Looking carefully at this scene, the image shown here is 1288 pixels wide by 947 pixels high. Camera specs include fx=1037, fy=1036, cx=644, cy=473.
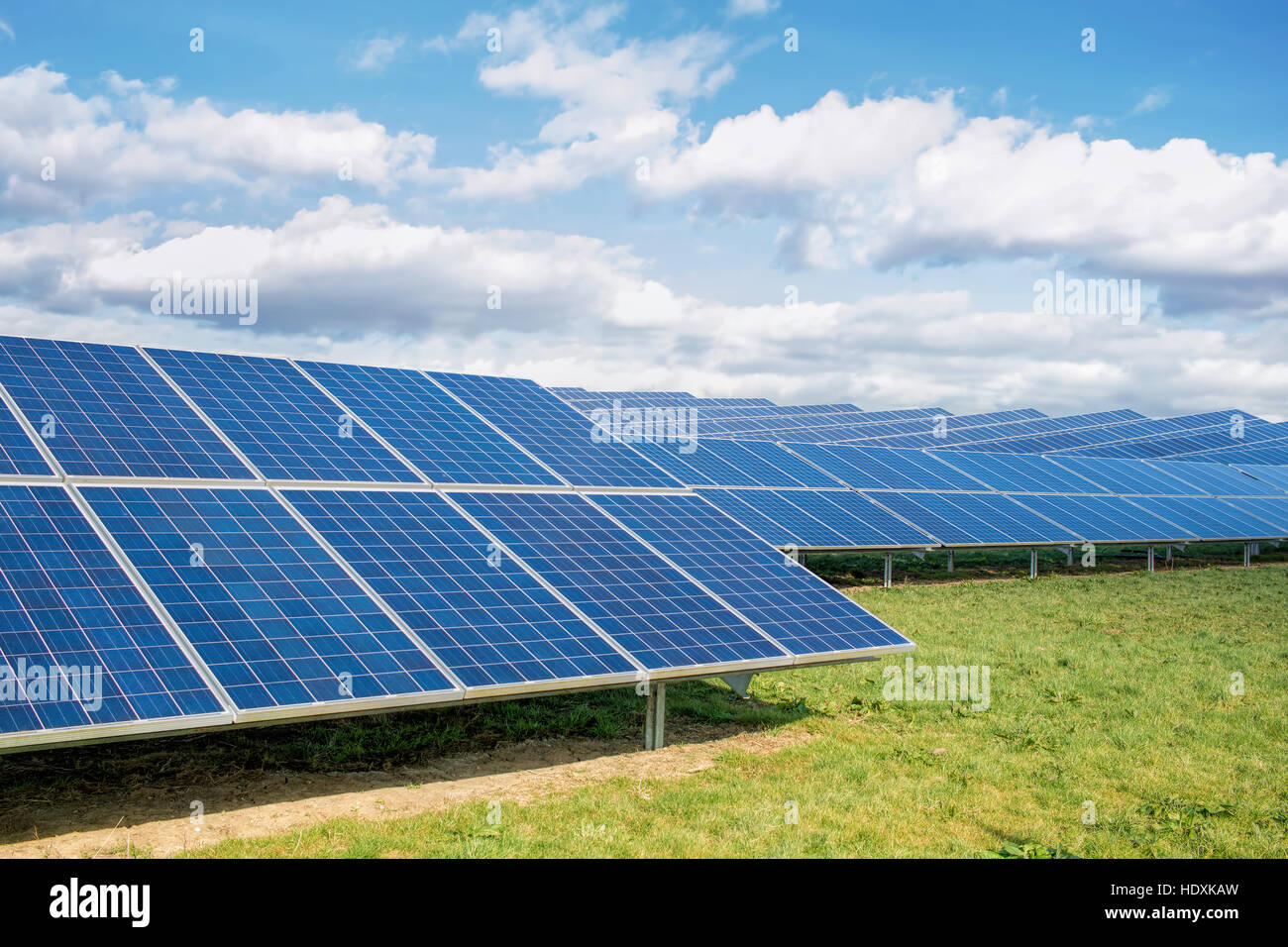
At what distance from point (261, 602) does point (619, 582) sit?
5.11 m

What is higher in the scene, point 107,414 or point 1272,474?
point 107,414

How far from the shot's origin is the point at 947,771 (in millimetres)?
13992

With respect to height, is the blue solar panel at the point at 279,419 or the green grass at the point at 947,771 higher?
the blue solar panel at the point at 279,419

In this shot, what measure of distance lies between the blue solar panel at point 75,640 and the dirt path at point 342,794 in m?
1.65

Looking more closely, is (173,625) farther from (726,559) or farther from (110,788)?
(726,559)

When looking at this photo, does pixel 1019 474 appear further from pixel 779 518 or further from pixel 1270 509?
pixel 779 518

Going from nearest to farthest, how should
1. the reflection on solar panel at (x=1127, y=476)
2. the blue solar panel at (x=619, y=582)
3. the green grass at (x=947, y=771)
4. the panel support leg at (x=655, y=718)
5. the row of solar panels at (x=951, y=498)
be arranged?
the green grass at (x=947, y=771) → the blue solar panel at (x=619, y=582) → the panel support leg at (x=655, y=718) → the row of solar panels at (x=951, y=498) → the reflection on solar panel at (x=1127, y=476)

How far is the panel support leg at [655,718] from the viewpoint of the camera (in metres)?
14.6

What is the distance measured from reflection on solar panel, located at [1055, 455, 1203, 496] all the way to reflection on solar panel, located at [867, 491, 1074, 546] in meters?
10.2

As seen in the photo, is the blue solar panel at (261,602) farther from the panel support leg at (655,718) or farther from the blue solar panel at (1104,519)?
the blue solar panel at (1104,519)

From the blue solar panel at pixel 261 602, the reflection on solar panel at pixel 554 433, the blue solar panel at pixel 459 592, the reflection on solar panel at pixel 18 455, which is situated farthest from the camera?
the reflection on solar panel at pixel 554 433

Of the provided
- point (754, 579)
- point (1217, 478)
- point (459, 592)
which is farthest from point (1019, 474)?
point (459, 592)

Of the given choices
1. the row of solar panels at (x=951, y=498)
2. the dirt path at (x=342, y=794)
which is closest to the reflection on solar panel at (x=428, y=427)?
the dirt path at (x=342, y=794)
